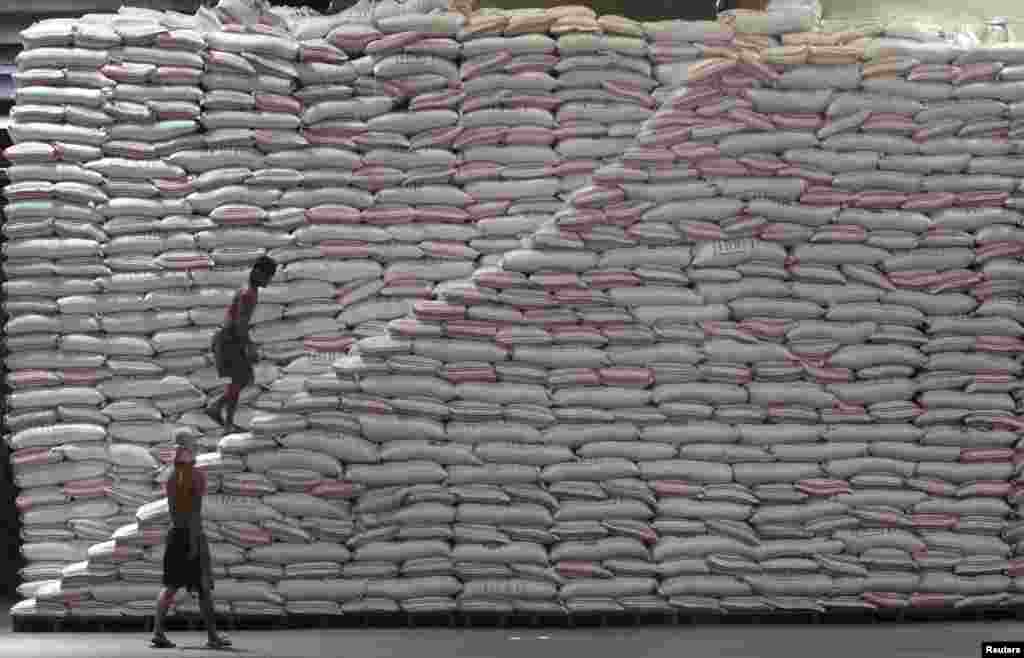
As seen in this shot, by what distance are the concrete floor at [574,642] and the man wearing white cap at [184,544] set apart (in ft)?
0.68

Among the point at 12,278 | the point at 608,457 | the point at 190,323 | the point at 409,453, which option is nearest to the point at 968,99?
the point at 608,457

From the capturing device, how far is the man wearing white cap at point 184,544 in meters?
11.1

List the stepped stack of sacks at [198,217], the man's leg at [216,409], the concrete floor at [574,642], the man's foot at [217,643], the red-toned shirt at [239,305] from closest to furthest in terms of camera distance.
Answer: the concrete floor at [574,642] → the man's foot at [217,643] → the red-toned shirt at [239,305] → the man's leg at [216,409] → the stepped stack of sacks at [198,217]

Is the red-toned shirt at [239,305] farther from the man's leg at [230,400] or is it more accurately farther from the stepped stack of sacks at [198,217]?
the man's leg at [230,400]

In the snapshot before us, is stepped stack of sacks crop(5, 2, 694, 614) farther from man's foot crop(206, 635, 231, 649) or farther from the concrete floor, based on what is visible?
man's foot crop(206, 635, 231, 649)

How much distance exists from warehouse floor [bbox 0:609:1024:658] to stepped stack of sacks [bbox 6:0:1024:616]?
295 mm

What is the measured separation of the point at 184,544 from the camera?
11.1m

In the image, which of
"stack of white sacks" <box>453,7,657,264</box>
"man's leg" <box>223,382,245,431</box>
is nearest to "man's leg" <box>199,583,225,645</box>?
"man's leg" <box>223,382,245,431</box>

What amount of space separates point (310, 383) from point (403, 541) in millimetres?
1042

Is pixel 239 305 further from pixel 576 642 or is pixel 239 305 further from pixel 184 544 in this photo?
pixel 576 642

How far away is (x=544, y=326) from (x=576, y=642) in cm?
192

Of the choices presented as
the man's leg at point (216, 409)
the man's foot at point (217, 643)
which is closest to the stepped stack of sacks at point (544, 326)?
the man's leg at point (216, 409)

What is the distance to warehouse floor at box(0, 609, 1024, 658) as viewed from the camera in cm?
1048

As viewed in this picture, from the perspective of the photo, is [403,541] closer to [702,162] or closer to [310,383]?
[310,383]
